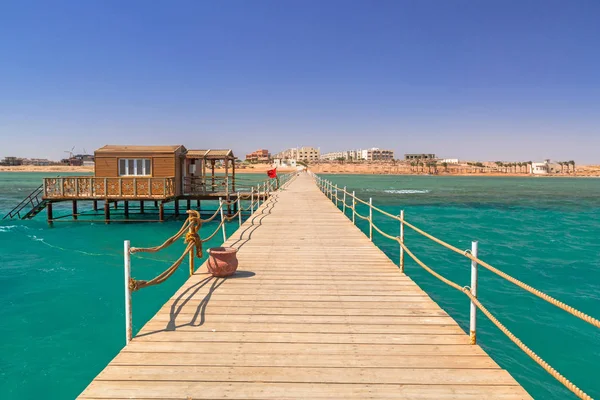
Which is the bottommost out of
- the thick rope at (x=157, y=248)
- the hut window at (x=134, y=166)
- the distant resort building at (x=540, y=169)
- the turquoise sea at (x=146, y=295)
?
the turquoise sea at (x=146, y=295)

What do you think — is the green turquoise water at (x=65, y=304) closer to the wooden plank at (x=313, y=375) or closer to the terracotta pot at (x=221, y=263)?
the terracotta pot at (x=221, y=263)

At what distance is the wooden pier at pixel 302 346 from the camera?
12.5 ft

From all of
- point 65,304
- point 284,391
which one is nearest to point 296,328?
point 284,391

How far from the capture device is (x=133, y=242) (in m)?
21.5

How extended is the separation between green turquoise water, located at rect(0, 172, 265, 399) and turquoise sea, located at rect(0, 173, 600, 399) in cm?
3

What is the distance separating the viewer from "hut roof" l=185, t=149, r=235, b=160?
92.0 ft

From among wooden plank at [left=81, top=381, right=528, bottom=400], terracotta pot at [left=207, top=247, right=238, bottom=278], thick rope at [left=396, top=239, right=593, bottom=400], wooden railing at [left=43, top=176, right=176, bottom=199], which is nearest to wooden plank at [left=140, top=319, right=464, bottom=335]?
thick rope at [left=396, top=239, right=593, bottom=400]

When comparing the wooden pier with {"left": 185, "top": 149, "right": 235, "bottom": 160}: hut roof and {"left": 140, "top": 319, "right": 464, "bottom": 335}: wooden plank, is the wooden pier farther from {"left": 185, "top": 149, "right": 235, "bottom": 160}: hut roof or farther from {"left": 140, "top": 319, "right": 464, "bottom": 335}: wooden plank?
{"left": 185, "top": 149, "right": 235, "bottom": 160}: hut roof

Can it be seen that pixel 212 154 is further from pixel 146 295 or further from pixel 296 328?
pixel 296 328

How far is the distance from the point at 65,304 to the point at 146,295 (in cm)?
214

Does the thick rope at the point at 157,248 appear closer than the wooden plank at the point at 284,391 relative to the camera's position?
No

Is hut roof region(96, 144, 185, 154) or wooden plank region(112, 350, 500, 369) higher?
hut roof region(96, 144, 185, 154)

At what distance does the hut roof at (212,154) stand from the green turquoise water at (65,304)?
23.5ft

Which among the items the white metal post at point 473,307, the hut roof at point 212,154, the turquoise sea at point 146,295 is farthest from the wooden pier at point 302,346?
the hut roof at point 212,154
